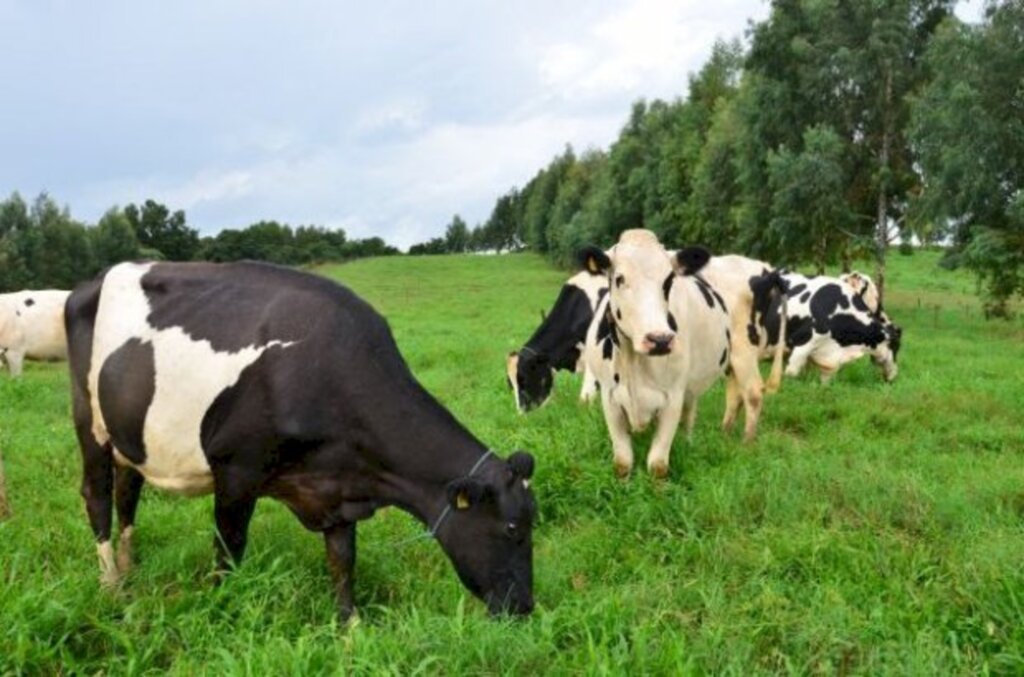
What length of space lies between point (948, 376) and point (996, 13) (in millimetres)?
16217

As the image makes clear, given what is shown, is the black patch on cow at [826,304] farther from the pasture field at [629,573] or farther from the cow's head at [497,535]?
the cow's head at [497,535]

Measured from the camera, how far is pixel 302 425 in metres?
4.13

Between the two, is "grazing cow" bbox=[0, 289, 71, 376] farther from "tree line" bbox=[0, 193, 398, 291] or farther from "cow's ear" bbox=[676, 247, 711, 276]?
"cow's ear" bbox=[676, 247, 711, 276]

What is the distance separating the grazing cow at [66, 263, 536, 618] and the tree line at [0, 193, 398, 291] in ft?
64.8

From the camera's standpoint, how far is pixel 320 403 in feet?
13.7

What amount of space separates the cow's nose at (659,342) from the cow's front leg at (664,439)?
1081 mm

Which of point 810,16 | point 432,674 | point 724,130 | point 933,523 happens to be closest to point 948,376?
point 933,523

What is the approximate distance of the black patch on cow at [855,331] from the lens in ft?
43.5

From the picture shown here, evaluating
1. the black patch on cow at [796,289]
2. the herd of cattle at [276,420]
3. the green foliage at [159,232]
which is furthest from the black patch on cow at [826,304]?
the green foliage at [159,232]

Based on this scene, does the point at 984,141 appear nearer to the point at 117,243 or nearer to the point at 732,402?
the point at 732,402

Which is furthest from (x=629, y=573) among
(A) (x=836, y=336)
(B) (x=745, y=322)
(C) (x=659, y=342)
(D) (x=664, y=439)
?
(A) (x=836, y=336)

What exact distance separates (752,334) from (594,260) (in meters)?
3.58

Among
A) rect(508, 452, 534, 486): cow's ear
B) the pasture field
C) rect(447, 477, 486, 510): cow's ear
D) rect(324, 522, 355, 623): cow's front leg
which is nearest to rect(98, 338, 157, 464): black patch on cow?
the pasture field

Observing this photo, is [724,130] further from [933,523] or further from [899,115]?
[933,523]
